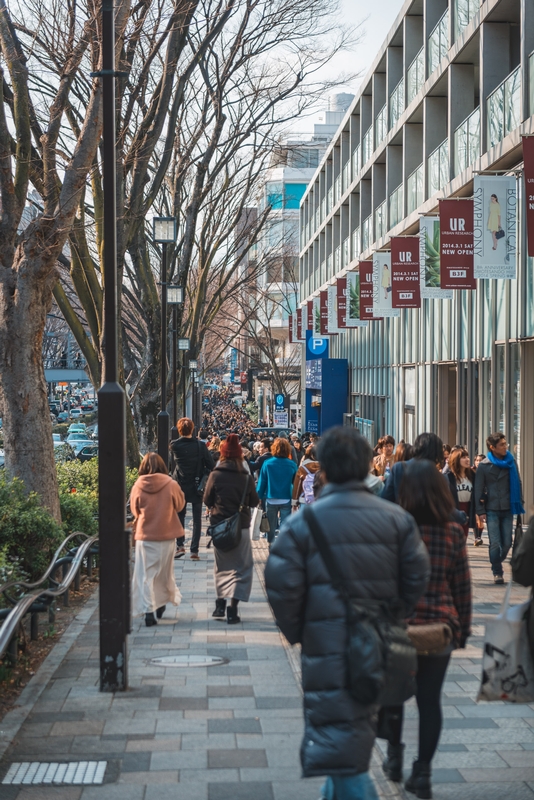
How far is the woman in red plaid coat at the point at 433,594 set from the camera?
4750mm

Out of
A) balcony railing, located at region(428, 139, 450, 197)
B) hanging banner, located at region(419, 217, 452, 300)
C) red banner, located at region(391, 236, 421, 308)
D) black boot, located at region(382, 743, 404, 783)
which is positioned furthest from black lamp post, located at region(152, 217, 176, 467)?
black boot, located at region(382, 743, 404, 783)

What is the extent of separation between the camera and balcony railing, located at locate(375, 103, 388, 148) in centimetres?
3123

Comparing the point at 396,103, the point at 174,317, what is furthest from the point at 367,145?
the point at 174,317

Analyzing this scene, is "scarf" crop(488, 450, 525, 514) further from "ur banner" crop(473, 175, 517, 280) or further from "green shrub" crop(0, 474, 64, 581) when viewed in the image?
"green shrub" crop(0, 474, 64, 581)

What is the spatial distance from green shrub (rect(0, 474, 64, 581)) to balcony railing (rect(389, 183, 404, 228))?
19422 mm

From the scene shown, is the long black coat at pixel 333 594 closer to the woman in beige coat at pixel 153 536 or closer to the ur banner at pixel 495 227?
the woman in beige coat at pixel 153 536

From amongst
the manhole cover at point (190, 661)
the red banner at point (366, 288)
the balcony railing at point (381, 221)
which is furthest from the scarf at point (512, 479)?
the balcony railing at point (381, 221)

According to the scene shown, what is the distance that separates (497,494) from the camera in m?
11.5

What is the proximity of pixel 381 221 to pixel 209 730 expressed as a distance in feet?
89.1

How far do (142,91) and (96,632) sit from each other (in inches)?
374

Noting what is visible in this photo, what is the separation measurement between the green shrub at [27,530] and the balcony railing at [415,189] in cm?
1678

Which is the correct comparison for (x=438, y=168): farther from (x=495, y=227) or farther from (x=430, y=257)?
(x=495, y=227)

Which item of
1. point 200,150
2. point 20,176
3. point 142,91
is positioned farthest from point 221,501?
point 200,150

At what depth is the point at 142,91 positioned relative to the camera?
611 inches
